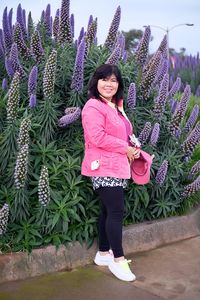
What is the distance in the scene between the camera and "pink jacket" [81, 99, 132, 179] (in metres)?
4.33

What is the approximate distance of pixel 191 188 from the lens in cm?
558

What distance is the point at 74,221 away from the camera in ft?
15.7

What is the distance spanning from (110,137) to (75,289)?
1.30 meters

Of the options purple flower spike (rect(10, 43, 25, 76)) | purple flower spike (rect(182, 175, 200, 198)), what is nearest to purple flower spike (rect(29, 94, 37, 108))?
purple flower spike (rect(10, 43, 25, 76))

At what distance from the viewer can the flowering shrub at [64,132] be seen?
456 centimetres

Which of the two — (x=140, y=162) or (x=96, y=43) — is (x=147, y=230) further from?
(x=96, y=43)

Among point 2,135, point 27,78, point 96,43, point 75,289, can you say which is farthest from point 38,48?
point 75,289

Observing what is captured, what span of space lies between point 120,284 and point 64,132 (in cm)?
172

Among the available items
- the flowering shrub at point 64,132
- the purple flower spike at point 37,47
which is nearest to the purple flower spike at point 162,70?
the flowering shrub at point 64,132

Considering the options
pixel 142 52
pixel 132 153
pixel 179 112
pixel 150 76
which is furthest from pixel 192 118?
pixel 132 153

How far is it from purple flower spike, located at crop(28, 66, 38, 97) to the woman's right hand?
3.95 ft

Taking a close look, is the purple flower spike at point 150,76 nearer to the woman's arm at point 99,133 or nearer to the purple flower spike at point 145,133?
the purple flower spike at point 145,133

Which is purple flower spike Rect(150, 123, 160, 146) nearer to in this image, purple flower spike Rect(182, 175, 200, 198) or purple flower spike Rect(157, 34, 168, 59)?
purple flower spike Rect(182, 175, 200, 198)

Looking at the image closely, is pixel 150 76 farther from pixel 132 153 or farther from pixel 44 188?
pixel 44 188
